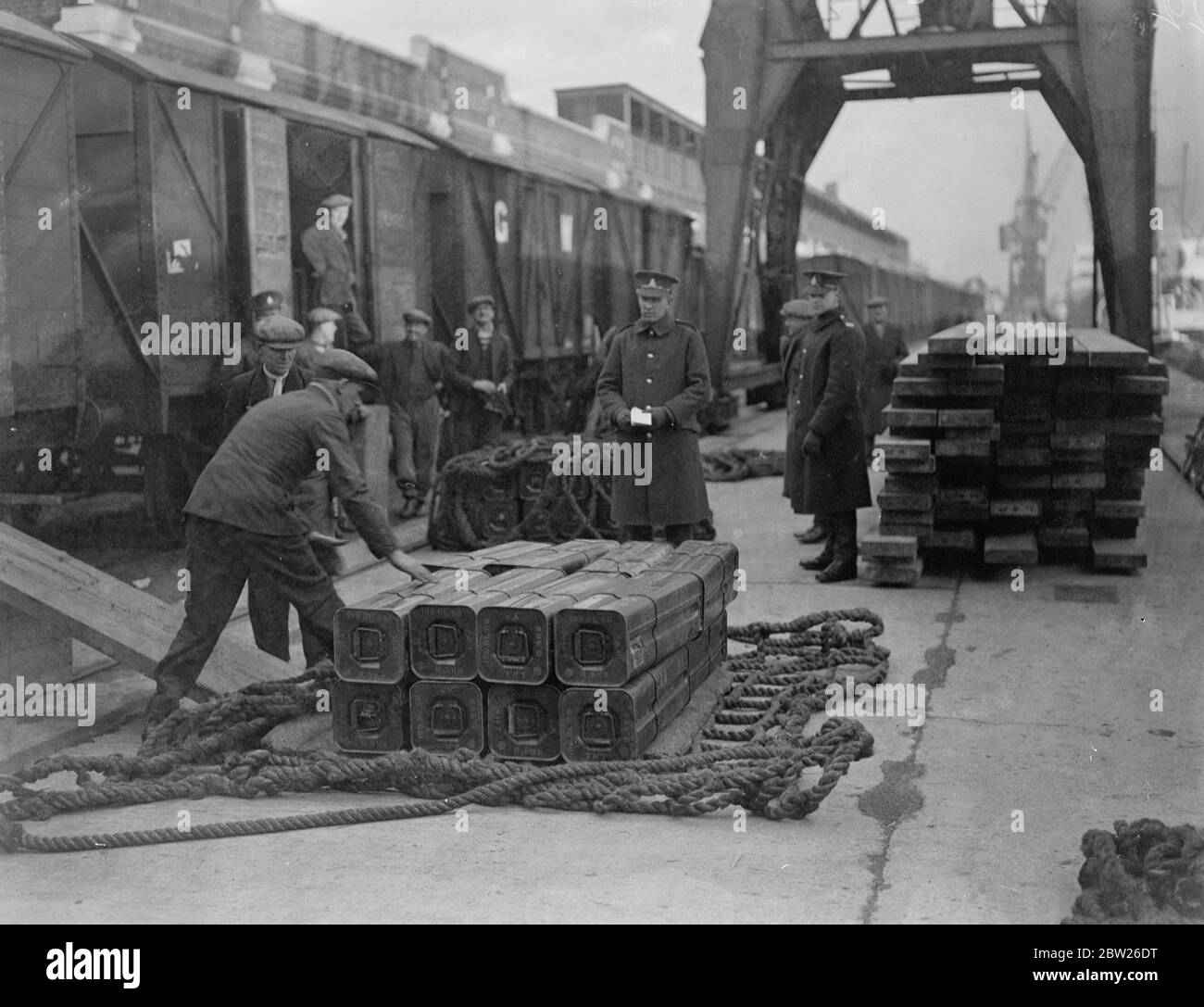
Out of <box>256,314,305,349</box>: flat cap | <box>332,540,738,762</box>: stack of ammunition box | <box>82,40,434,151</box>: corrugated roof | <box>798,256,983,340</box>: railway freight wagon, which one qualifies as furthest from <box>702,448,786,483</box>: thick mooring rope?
<box>332,540,738,762</box>: stack of ammunition box

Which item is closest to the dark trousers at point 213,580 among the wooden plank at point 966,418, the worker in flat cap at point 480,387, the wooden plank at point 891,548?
the wooden plank at point 891,548

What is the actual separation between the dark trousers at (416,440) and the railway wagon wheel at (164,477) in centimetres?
219

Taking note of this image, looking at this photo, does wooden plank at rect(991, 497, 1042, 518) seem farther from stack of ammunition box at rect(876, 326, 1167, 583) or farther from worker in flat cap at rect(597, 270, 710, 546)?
worker in flat cap at rect(597, 270, 710, 546)

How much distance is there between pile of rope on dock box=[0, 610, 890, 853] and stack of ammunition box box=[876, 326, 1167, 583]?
11.9 ft

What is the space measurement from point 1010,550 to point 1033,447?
2.43ft

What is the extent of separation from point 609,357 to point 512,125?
1766 cm

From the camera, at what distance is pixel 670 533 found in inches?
332

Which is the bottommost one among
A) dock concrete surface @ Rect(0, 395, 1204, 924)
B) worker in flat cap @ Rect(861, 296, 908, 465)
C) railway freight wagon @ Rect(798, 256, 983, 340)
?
dock concrete surface @ Rect(0, 395, 1204, 924)

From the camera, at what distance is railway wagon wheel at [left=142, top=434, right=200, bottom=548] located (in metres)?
10.4

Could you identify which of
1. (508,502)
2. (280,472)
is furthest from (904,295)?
(280,472)

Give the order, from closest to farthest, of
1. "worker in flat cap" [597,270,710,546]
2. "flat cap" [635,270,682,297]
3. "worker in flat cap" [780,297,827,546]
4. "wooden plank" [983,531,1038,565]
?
"flat cap" [635,270,682,297], "worker in flat cap" [597,270,710,546], "wooden plank" [983,531,1038,565], "worker in flat cap" [780,297,827,546]

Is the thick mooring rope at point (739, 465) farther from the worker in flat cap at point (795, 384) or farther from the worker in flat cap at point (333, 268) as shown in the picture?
the worker in flat cap at point (333, 268)
